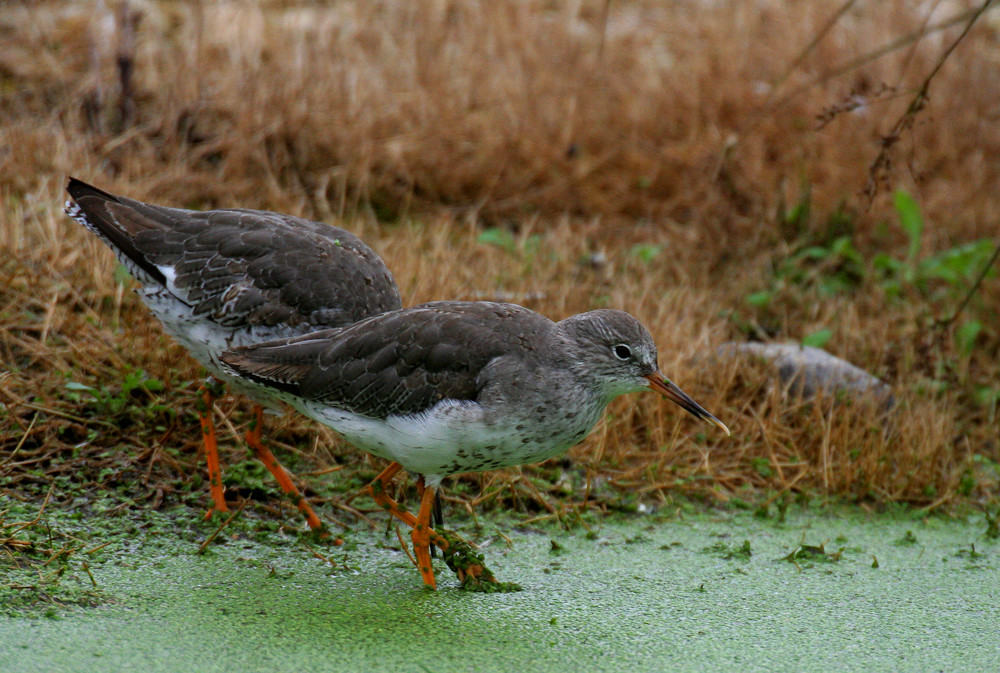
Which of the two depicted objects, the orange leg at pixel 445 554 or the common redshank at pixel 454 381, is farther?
the orange leg at pixel 445 554

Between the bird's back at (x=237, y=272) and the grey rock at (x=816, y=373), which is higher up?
the bird's back at (x=237, y=272)

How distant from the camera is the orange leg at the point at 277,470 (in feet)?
13.3

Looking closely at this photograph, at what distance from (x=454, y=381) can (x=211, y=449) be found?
3.93 feet

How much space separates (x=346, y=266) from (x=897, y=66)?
5.16 m

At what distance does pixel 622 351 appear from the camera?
3.83 m

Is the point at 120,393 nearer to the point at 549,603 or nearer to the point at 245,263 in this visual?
the point at 245,263

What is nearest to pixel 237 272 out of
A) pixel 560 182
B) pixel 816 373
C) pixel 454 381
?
pixel 454 381

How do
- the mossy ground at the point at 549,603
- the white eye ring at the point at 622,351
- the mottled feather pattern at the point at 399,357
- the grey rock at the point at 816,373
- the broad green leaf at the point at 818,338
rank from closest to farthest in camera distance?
the mossy ground at the point at 549,603
the mottled feather pattern at the point at 399,357
the white eye ring at the point at 622,351
the grey rock at the point at 816,373
the broad green leaf at the point at 818,338

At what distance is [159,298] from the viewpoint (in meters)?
4.24

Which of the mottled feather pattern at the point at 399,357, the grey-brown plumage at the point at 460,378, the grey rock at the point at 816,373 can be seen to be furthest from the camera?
the grey rock at the point at 816,373

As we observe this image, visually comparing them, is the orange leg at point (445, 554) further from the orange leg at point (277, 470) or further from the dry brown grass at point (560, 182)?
the dry brown grass at point (560, 182)

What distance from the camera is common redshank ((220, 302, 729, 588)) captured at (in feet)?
11.7

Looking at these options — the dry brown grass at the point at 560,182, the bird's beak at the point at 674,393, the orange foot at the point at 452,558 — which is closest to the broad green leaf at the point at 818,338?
the dry brown grass at the point at 560,182

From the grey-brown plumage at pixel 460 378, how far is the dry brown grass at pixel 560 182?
2.86 ft
